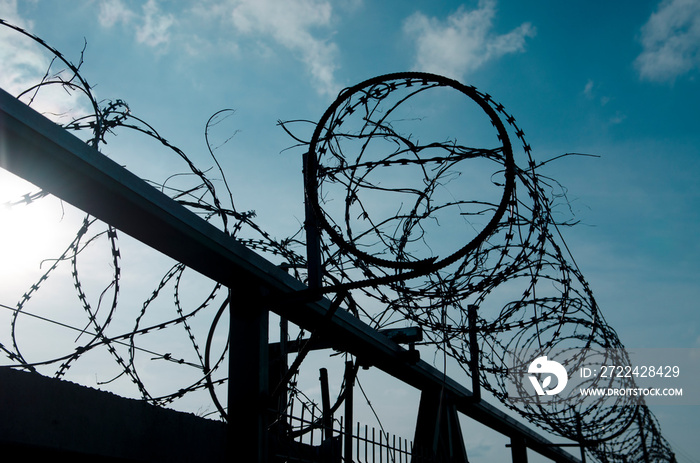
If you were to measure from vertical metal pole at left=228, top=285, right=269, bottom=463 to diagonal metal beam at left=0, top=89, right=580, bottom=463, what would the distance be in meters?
0.15

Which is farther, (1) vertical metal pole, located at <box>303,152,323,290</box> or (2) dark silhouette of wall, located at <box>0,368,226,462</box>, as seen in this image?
(1) vertical metal pole, located at <box>303,152,323,290</box>

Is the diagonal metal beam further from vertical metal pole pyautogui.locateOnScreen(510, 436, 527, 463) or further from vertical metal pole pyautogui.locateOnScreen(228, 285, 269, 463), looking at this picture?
vertical metal pole pyautogui.locateOnScreen(510, 436, 527, 463)

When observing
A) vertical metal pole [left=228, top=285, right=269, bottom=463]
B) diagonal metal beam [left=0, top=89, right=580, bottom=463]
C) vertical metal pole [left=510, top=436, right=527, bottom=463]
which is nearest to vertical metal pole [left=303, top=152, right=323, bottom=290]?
diagonal metal beam [left=0, top=89, right=580, bottom=463]

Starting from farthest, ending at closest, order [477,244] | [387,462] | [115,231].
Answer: [387,462]
[115,231]
[477,244]

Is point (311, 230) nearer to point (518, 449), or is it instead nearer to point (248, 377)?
point (248, 377)

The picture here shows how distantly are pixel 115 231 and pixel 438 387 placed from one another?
4.77 meters

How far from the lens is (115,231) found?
4422 millimetres

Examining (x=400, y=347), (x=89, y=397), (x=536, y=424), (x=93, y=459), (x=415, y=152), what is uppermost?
(x=415, y=152)

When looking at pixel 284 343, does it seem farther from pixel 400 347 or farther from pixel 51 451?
pixel 51 451

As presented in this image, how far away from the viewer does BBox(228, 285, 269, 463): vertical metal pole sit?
456 cm

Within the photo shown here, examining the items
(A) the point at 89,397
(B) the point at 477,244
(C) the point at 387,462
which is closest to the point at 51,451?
(A) the point at 89,397

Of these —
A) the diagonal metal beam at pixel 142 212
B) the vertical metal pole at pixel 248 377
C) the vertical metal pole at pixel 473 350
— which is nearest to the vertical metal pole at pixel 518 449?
the vertical metal pole at pixel 473 350

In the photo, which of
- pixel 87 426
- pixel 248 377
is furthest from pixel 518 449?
pixel 87 426

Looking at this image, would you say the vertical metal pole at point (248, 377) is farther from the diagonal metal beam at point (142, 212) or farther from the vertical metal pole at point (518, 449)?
the vertical metal pole at point (518, 449)
